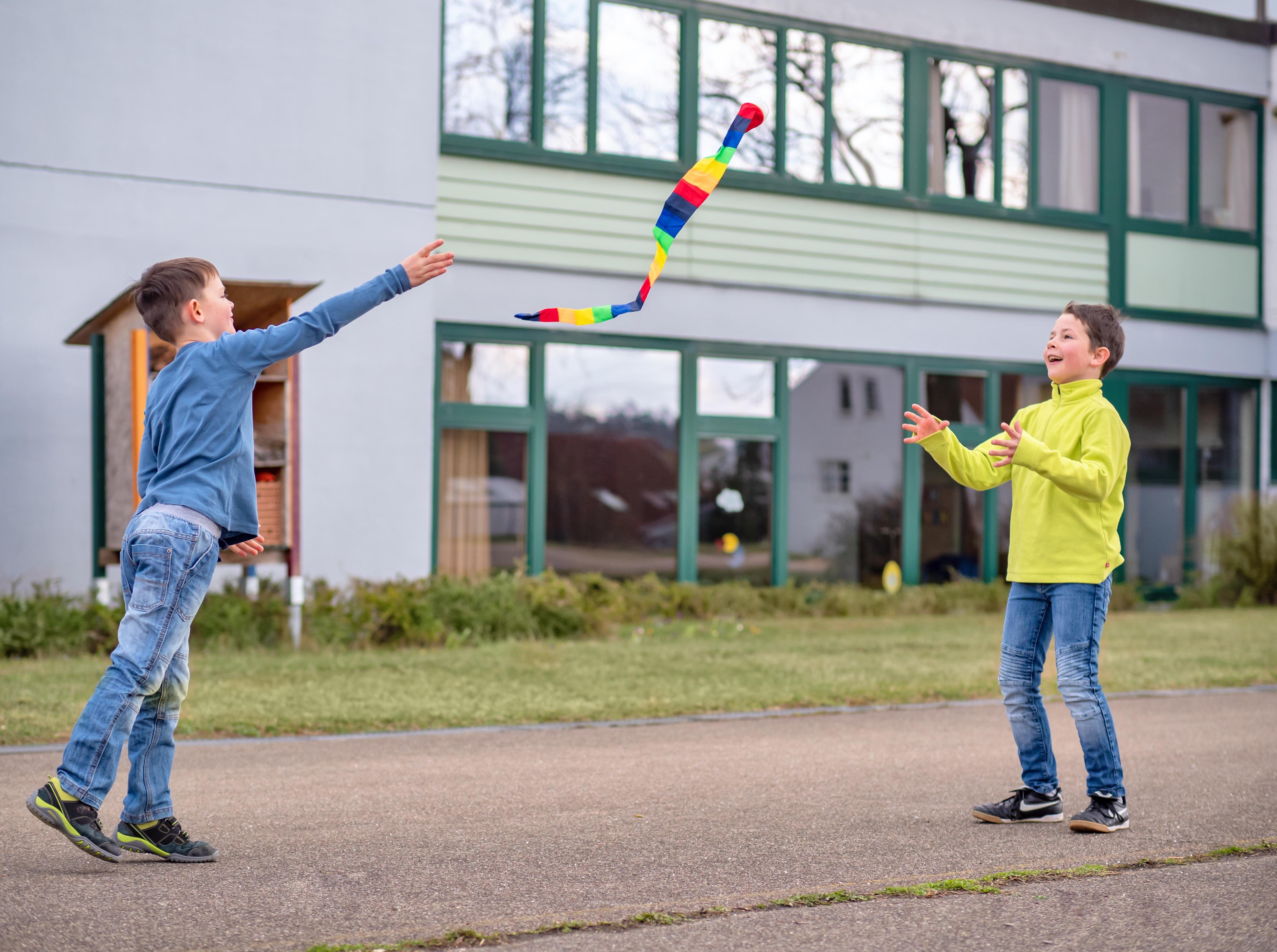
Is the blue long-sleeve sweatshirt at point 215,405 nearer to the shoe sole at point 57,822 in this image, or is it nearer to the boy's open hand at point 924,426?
the shoe sole at point 57,822

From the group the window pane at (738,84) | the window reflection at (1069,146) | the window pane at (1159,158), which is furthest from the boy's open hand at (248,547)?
the window pane at (1159,158)

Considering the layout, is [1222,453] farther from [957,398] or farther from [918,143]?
[918,143]

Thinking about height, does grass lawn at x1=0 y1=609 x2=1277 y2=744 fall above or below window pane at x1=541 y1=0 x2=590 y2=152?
below

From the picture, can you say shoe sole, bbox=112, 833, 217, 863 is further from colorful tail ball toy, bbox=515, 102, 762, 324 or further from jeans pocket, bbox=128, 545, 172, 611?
colorful tail ball toy, bbox=515, 102, 762, 324

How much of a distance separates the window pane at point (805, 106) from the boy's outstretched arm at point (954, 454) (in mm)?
8993

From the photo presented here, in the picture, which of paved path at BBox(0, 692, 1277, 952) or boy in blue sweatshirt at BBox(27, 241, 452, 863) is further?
boy in blue sweatshirt at BBox(27, 241, 452, 863)

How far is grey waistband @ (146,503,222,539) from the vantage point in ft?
13.0

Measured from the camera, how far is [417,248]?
1202cm

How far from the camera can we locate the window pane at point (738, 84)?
13.1 metres

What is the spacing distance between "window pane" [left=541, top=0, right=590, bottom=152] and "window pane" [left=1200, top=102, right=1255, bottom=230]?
25.1 ft

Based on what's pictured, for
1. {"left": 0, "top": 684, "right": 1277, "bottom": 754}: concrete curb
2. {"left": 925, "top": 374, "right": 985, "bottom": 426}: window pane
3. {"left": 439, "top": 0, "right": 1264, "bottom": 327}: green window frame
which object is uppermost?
{"left": 439, "top": 0, "right": 1264, "bottom": 327}: green window frame

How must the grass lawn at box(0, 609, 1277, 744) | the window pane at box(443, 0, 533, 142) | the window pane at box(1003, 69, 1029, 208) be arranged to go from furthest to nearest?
the window pane at box(1003, 69, 1029, 208)
the window pane at box(443, 0, 533, 142)
the grass lawn at box(0, 609, 1277, 744)

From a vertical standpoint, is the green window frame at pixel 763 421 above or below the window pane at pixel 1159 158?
below

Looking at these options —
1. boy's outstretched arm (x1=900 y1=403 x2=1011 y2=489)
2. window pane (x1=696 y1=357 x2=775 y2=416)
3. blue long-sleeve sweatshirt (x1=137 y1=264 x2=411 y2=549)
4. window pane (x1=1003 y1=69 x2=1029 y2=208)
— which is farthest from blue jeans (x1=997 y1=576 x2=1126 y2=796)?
window pane (x1=1003 y1=69 x2=1029 y2=208)
